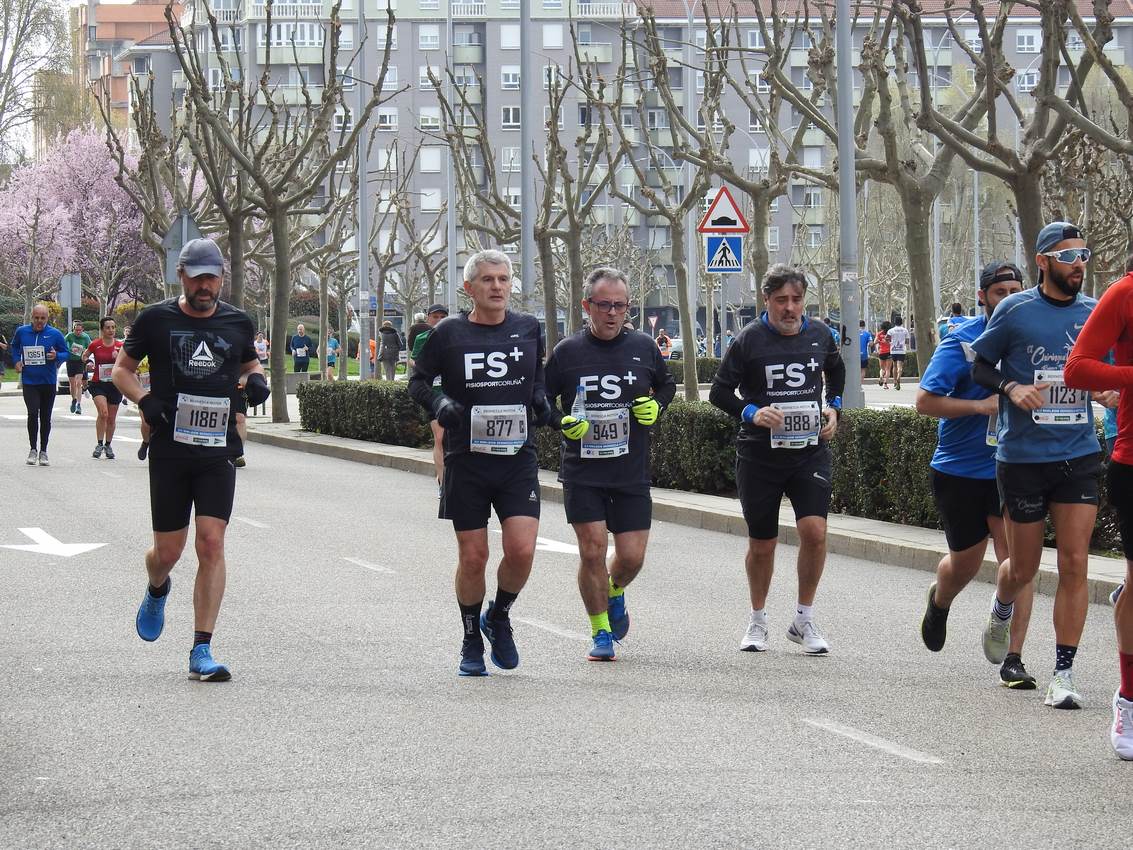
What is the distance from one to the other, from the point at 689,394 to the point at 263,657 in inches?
756

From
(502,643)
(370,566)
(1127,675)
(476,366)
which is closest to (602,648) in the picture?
(502,643)

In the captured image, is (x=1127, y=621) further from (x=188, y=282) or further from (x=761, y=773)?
(x=188, y=282)

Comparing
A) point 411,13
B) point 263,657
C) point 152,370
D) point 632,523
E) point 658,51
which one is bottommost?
point 263,657

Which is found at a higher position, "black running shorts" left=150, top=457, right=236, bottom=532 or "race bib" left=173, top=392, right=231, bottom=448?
"race bib" left=173, top=392, right=231, bottom=448

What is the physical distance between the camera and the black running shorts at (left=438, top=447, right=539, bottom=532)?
27.1ft

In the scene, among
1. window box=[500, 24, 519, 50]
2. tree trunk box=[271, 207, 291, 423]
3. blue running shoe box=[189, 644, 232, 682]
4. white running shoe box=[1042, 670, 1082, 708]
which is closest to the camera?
white running shoe box=[1042, 670, 1082, 708]

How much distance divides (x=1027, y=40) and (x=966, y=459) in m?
99.3

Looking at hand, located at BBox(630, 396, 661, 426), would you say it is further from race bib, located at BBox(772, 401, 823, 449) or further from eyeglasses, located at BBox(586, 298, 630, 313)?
race bib, located at BBox(772, 401, 823, 449)

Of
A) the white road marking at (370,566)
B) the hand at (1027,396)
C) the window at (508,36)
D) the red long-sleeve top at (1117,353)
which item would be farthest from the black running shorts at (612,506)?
the window at (508,36)

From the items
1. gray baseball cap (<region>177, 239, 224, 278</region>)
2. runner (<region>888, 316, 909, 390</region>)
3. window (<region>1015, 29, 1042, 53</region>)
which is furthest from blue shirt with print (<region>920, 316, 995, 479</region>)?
window (<region>1015, 29, 1042, 53</region>)

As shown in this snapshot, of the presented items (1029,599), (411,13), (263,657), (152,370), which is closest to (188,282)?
(152,370)

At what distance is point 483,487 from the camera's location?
27.2 ft

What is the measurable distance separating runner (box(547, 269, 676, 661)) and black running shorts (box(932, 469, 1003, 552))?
136 cm

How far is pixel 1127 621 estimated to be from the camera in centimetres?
672
